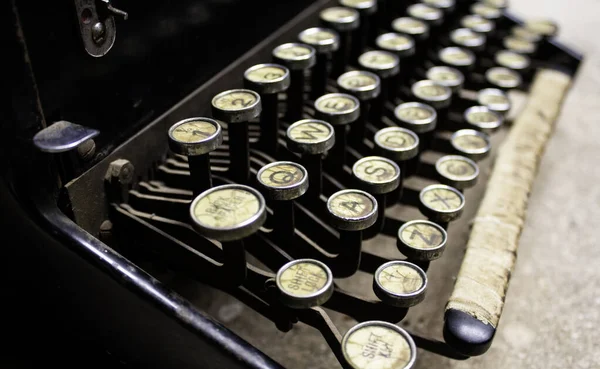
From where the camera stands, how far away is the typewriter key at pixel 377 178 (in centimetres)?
130

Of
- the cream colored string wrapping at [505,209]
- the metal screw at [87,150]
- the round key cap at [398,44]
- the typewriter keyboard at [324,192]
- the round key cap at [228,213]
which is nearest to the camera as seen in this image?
the round key cap at [228,213]

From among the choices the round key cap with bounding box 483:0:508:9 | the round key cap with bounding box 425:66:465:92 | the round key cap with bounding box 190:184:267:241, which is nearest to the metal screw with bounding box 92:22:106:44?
the round key cap with bounding box 190:184:267:241

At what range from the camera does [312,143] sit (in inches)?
50.5

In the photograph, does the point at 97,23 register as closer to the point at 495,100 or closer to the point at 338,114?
the point at 338,114

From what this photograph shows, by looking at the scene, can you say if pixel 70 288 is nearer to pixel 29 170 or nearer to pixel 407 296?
pixel 29 170

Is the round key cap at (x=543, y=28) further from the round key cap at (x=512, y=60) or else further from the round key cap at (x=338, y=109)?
the round key cap at (x=338, y=109)

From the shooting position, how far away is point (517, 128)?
1963 mm

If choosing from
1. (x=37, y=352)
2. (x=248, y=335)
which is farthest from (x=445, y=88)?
(x=37, y=352)

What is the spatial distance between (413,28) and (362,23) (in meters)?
0.17

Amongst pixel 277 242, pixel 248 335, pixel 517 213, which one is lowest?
pixel 248 335

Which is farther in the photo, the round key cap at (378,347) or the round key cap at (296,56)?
the round key cap at (296,56)

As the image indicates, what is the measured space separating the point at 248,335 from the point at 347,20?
0.94 m

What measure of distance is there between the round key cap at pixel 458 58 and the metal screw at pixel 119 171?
118 cm

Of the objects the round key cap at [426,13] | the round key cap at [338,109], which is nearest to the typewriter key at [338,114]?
the round key cap at [338,109]
